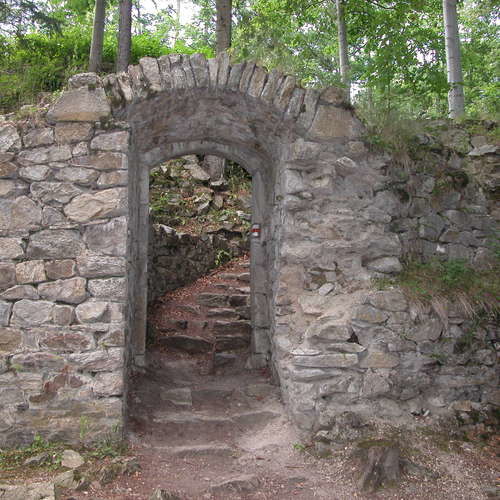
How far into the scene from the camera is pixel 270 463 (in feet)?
12.5

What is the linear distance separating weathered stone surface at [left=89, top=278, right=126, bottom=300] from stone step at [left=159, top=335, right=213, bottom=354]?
306 cm

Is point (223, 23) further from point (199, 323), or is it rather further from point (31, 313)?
point (31, 313)

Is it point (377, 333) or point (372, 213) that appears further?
point (372, 213)

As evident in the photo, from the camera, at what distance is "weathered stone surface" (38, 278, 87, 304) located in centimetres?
386

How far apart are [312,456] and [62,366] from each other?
2052 millimetres

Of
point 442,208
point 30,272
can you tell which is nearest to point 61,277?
A: point 30,272

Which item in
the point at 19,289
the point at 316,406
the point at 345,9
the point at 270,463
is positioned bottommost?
the point at 270,463

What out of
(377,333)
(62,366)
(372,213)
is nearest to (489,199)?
(372,213)

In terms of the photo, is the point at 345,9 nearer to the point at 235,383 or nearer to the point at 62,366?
the point at 235,383

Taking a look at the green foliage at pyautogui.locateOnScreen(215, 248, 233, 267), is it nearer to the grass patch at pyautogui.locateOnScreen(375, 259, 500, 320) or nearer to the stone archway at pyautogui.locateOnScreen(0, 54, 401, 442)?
the stone archway at pyautogui.locateOnScreen(0, 54, 401, 442)

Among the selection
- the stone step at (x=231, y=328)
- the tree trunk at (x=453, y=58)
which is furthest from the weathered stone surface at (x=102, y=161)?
Answer: the tree trunk at (x=453, y=58)

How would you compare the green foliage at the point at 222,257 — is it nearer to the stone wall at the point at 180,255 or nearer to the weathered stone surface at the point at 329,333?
the stone wall at the point at 180,255

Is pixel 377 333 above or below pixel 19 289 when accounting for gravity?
below

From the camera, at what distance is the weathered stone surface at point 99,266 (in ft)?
12.8
